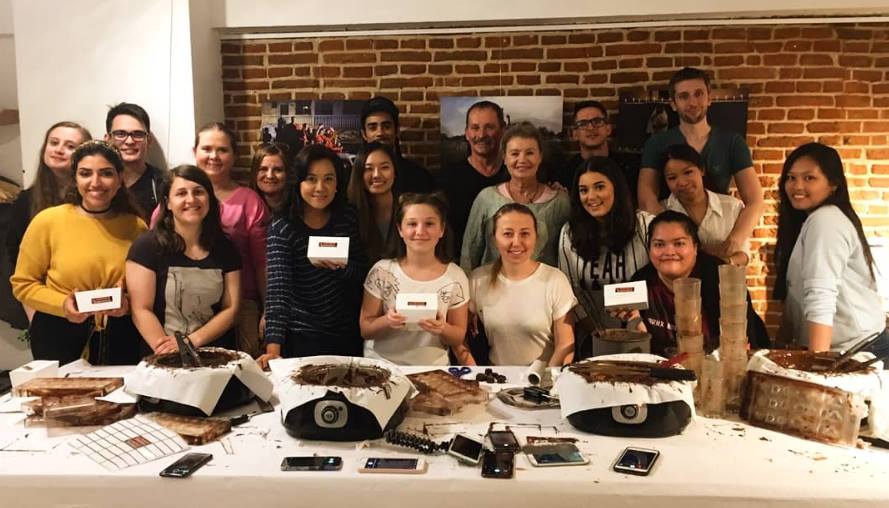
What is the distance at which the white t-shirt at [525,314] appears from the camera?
2691mm

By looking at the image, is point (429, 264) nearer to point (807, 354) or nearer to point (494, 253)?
point (494, 253)

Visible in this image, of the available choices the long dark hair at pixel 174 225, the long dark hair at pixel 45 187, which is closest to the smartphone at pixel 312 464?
the long dark hair at pixel 174 225

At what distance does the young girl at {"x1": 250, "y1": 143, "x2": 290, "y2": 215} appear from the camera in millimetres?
3340

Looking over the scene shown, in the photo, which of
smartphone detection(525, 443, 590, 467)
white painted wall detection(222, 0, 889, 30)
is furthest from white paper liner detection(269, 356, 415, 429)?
white painted wall detection(222, 0, 889, 30)

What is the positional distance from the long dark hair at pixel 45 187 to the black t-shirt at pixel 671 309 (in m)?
2.87

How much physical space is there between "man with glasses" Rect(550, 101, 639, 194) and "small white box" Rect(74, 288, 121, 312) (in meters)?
2.35

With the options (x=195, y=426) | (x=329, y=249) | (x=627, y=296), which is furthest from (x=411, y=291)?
(x=195, y=426)

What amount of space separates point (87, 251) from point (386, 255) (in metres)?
1.32

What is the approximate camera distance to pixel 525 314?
8.82 ft

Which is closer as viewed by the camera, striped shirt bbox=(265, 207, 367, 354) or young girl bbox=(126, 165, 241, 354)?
young girl bbox=(126, 165, 241, 354)

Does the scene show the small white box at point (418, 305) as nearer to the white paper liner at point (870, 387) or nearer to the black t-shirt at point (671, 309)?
the black t-shirt at point (671, 309)

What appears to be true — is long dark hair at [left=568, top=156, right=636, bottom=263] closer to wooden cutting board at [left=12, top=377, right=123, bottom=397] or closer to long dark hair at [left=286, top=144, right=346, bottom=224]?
long dark hair at [left=286, top=144, right=346, bottom=224]

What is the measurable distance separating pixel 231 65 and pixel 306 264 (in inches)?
70.8

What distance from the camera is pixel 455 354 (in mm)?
2715
